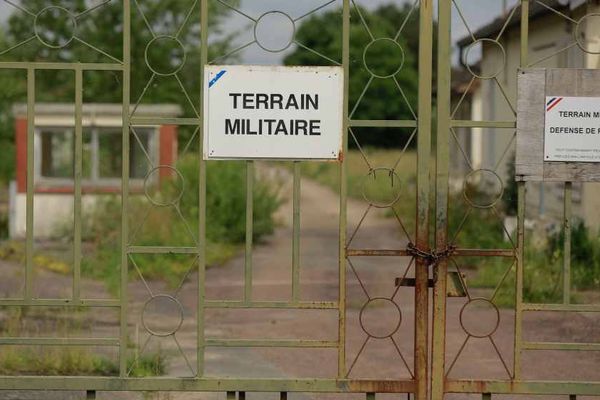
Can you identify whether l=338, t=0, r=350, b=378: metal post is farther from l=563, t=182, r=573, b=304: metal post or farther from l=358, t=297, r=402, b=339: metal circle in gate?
l=358, t=297, r=402, b=339: metal circle in gate

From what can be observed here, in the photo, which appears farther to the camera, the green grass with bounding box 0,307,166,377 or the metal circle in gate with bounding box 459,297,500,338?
the metal circle in gate with bounding box 459,297,500,338

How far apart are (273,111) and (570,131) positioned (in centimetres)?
183

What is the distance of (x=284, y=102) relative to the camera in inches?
261

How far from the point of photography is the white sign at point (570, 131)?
668cm

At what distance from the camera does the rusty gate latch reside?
6730mm

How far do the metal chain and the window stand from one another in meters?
16.7

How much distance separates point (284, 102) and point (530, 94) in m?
1.52

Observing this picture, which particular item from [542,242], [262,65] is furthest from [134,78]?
[262,65]

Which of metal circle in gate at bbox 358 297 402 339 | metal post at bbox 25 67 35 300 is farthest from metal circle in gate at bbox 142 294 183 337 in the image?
metal post at bbox 25 67 35 300

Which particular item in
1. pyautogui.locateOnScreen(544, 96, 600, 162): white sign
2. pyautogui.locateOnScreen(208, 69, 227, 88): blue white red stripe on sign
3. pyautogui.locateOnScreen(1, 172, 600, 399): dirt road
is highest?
pyautogui.locateOnScreen(208, 69, 227, 88): blue white red stripe on sign

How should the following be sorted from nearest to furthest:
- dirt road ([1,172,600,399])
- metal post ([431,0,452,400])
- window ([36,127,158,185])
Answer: metal post ([431,0,452,400]), dirt road ([1,172,600,399]), window ([36,127,158,185])

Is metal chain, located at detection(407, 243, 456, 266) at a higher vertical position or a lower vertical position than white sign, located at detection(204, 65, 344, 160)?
lower

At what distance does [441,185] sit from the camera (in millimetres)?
6711

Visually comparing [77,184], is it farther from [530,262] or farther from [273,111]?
[530,262]
